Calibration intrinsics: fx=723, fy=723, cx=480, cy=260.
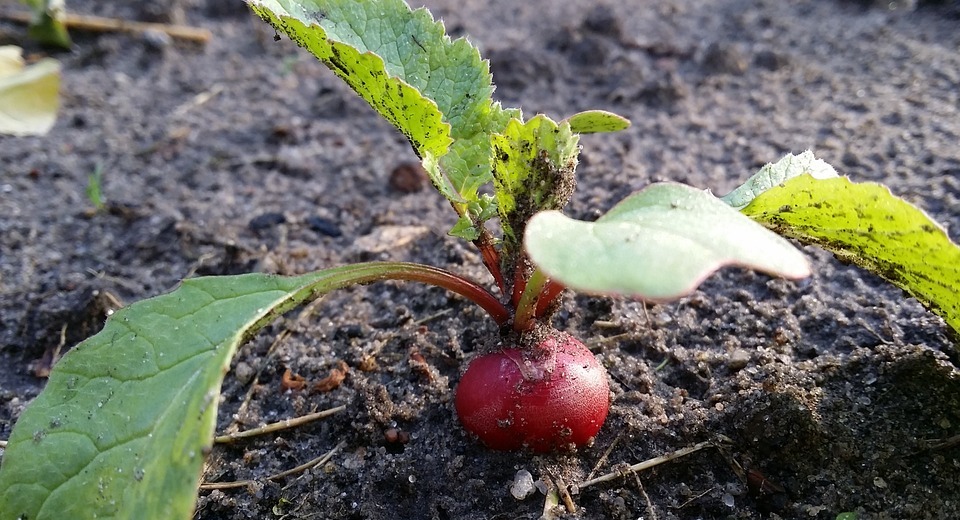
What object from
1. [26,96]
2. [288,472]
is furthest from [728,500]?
[26,96]

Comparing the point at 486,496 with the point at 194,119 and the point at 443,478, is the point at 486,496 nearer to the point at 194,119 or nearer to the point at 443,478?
the point at 443,478

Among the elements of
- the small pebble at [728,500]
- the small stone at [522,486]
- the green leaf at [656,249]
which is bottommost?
the small stone at [522,486]

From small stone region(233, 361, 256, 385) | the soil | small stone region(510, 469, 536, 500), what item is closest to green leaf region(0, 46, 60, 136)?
the soil

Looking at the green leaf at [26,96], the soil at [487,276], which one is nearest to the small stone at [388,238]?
the soil at [487,276]

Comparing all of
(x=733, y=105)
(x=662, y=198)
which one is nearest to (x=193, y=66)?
(x=733, y=105)

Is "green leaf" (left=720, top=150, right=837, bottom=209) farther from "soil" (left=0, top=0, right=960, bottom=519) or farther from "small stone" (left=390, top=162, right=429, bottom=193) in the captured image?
"small stone" (left=390, top=162, right=429, bottom=193)

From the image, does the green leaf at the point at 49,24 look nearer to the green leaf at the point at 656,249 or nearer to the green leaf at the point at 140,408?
the green leaf at the point at 140,408
